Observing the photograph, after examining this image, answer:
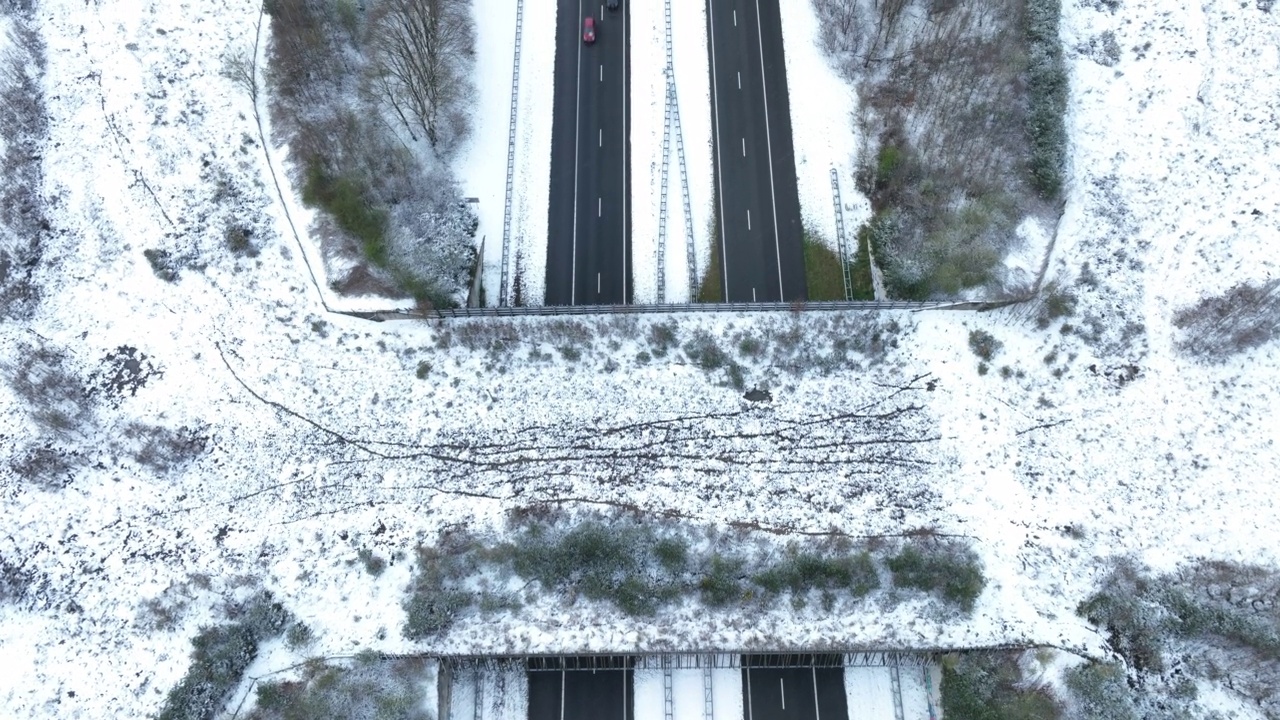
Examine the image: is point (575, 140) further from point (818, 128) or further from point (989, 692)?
point (989, 692)

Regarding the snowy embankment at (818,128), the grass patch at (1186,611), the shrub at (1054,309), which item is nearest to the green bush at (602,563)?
the grass patch at (1186,611)

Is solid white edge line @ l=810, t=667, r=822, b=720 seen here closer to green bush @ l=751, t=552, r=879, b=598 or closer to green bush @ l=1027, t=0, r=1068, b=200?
green bush @ l=751, t=552, r=879, b=598

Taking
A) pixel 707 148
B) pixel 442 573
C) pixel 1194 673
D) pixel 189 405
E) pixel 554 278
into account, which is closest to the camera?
pixel 1194 673

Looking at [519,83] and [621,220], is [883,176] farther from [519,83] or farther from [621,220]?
[519,83]

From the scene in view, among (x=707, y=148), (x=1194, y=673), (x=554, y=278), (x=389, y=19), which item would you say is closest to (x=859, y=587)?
(x=1194, y=673)

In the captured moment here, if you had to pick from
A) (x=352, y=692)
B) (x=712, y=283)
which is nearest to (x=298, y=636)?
→ (x=352, y=692)

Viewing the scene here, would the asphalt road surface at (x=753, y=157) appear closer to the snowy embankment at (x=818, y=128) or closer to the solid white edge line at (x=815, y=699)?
the snowy embankment at (x=818, y=128)
